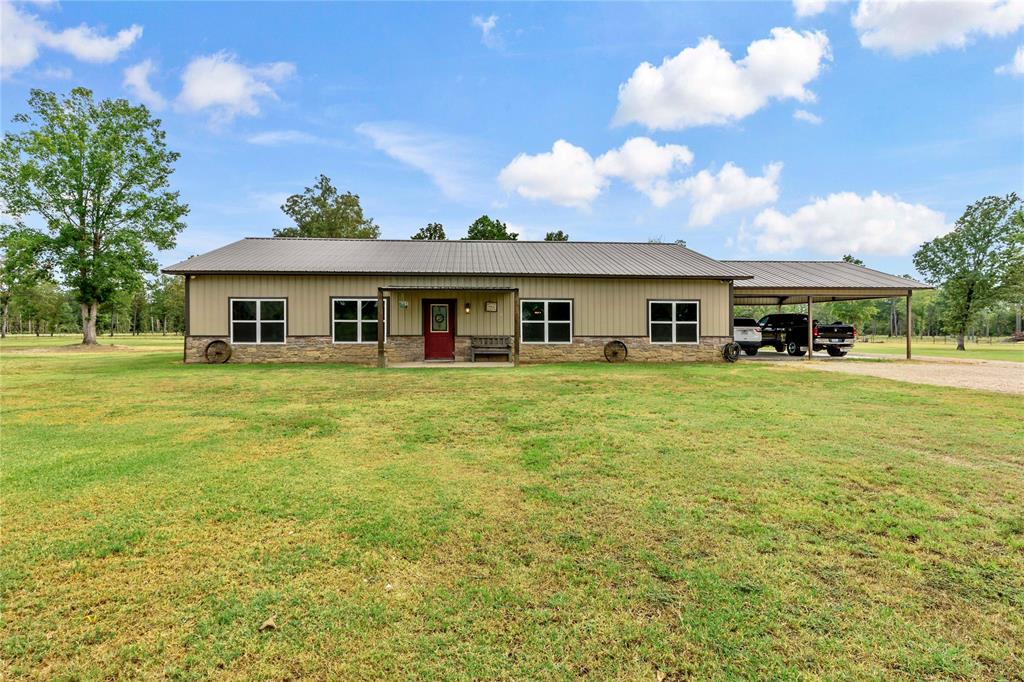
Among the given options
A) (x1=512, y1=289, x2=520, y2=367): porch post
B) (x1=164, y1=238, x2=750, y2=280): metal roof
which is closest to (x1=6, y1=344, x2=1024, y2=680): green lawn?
(x1=512, y1=289, x2=520, y2=367): porch post

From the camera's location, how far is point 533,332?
637 inches

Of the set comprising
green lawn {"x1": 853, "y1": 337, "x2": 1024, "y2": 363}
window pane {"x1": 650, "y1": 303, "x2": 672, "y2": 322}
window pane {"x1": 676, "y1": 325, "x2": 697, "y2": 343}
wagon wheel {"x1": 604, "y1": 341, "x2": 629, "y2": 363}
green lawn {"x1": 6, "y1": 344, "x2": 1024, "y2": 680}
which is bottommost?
green lawn {"x1": 6, "y1": 344, "x2": 1024, "y2": 680}

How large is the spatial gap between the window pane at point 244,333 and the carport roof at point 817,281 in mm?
18396

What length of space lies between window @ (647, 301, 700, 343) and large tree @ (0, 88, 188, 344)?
1147 inches

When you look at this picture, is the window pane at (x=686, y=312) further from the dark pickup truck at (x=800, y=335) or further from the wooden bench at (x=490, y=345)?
the wooden bench at (x=490, y=345)

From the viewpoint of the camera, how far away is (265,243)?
60.8ft

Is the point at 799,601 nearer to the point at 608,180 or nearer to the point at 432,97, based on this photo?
the point at 432,97

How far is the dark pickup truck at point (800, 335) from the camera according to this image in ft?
64.0

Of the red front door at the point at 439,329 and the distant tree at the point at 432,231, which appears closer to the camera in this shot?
the red front door at the point at 439,329

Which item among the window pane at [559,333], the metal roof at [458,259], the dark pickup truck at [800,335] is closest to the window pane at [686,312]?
the metal roof at [458,259]

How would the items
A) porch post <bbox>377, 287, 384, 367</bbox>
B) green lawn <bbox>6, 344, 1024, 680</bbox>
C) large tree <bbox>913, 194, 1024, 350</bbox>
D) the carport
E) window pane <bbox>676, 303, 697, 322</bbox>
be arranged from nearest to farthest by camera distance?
green lawn <bbox>6, 344, 1024, 680</bbox> → porch post <bbox>377, 287, 384, 367</bbox> → window pane <bbox>676, 303, 697, 322</bbox> → the carport → large tree <bbox>913, 194, 1024, 350</bbox>

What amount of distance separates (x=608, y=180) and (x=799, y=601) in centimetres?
2921

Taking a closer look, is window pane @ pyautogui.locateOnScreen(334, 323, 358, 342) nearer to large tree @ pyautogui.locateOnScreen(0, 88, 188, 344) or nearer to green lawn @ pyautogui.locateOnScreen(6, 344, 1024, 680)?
green lawn @ pyautogui.locateOnScreen(6, 344, 1024, 680)

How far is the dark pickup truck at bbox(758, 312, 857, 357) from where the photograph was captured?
1952cm
